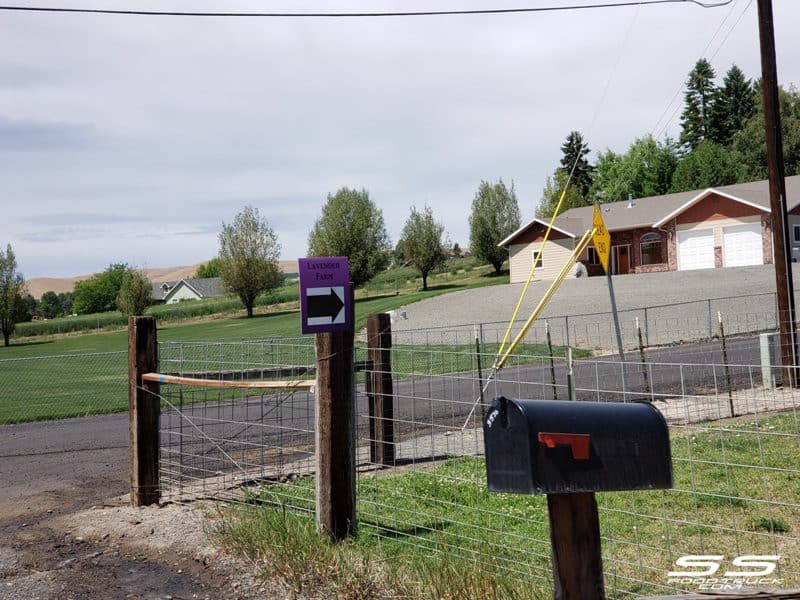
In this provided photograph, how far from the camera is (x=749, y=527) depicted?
21.7ft

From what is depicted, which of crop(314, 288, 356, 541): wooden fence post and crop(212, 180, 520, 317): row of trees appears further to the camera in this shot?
crop(212, 180, 520, 317): row of trees

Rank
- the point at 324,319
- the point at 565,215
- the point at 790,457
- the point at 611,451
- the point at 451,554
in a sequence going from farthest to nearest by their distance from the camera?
1. the point at 565,215
2. the point at 790,457
3. the point at 324,319
4. the point at 451,554
5. the point at 611,451

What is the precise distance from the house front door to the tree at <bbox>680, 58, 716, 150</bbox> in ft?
161

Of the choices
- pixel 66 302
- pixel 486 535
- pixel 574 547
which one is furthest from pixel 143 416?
pixel 66 302

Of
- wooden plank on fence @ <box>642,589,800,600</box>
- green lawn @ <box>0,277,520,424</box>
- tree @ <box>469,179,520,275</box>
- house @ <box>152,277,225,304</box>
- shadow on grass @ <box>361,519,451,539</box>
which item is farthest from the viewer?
house @ <box>152,277,225,304</box>

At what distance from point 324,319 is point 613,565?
7.88 feet

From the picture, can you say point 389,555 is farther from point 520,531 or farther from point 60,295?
point 60,295

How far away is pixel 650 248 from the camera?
1869 inches

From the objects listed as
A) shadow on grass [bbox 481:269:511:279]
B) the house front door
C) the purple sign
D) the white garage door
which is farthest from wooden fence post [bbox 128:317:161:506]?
shadow on grass [bbox 481:269:511:279]

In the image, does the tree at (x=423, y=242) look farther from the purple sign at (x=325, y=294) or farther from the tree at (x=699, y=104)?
the purple sign at (x=325, y=294)

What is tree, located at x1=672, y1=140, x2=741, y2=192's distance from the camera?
7162cm

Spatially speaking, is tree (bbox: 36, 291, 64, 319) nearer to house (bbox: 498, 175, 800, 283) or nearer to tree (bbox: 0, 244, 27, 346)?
tree (bbox: 0, 244, 27, 346)

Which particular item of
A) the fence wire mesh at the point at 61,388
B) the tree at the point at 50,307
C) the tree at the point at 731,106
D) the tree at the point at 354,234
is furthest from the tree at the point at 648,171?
the tree at the point at 50,307

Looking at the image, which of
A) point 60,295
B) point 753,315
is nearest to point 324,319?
point 753,315
